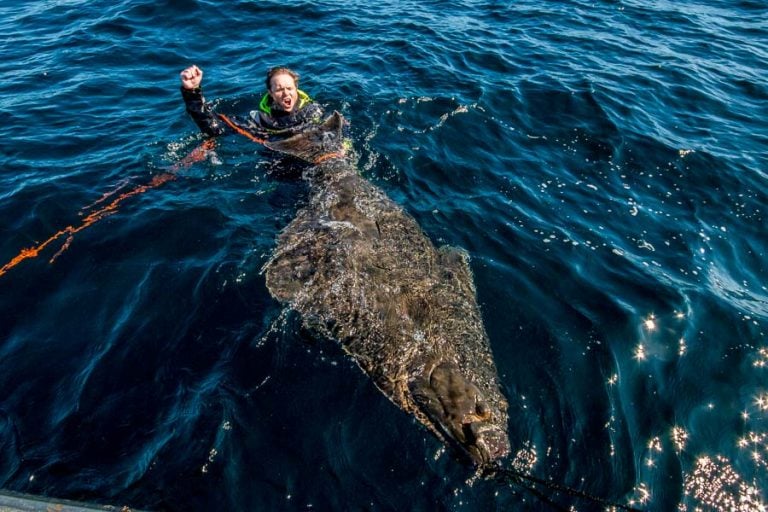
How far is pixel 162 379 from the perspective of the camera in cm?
486

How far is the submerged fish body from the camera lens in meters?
4.48

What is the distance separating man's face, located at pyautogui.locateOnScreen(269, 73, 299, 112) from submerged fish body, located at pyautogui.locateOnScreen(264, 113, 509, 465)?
163 centimetres

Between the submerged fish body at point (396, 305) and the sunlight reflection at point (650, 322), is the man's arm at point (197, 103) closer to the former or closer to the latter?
the submerged fish body at point (396, 305)

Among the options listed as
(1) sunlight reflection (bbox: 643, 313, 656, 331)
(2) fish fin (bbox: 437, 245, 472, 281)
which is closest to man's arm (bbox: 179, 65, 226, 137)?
(2) fish fin (bbox: 437, 245, 472, 281)

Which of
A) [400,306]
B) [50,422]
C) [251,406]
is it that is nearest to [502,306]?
[400,306]

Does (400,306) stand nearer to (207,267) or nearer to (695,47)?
(207,267)

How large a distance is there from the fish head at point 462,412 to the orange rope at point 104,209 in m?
5.10

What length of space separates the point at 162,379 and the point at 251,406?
100cm

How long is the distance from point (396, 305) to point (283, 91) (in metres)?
4.25

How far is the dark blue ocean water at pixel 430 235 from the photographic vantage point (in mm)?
4250

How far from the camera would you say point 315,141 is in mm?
8133

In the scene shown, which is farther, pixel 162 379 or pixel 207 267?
pixel 207 267

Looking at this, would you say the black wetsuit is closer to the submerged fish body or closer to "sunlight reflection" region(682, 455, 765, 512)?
the submerged fish body

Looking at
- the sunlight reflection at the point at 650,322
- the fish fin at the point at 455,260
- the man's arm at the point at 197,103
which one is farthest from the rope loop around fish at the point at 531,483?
the man's arm at the point at 197,103
